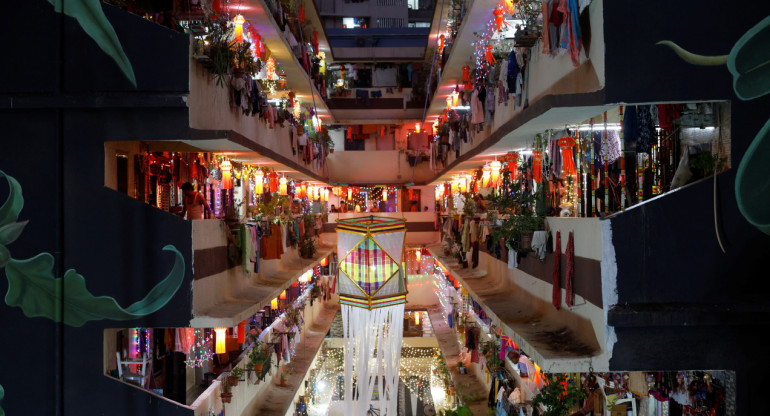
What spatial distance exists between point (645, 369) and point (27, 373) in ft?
22.3

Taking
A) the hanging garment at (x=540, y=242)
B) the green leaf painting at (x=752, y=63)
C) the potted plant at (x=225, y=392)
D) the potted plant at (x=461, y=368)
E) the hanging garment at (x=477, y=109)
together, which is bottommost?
the potted plant at (x=461, y=368)

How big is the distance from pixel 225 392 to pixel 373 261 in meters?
3.07

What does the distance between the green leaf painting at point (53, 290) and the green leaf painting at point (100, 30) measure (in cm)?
187

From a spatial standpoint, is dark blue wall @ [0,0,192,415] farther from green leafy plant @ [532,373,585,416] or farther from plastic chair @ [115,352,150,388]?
green leafy plant @ [532,373,585,416]

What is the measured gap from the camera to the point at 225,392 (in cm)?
984

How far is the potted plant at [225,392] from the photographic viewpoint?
31.9 feet

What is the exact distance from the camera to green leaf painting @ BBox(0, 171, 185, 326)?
765 cm

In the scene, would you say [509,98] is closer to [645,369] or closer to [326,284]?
[645,369]

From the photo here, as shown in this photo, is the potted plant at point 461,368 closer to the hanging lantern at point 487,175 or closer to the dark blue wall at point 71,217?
the hanging lantern at point 487,175

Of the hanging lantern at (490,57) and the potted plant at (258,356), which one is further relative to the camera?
the potted plant at (258,356)

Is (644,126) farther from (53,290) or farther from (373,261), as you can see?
(53,290)

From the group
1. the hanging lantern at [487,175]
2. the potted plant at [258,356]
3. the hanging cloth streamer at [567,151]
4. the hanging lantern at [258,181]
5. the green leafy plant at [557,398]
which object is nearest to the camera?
the green leafy plant at [557,398]

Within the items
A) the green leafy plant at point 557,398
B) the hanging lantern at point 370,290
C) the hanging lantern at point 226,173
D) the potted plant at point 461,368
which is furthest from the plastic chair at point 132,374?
the potted plant at point 461,368

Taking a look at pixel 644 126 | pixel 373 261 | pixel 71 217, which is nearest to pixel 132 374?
pixel 71 217
